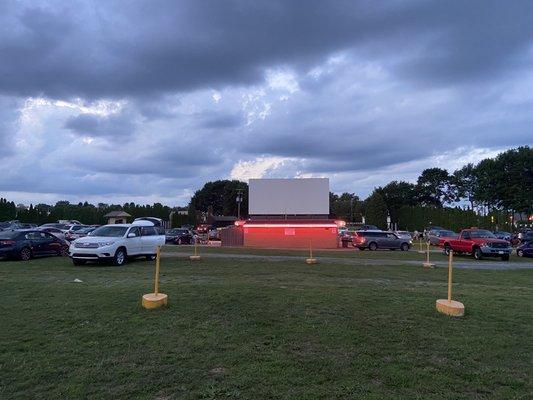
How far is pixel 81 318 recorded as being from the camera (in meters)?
8.25

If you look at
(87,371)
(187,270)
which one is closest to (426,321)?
(87,371)

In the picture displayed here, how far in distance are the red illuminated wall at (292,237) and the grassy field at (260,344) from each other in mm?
33651

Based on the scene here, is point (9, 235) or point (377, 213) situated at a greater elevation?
point (377, 213)

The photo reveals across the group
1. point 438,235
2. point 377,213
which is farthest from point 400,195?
point 438,235

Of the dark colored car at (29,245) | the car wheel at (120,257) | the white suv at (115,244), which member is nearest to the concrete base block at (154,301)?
the white suv at (115,244)

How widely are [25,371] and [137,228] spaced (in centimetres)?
1607

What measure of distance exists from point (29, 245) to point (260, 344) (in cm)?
1900

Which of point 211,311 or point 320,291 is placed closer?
point 211,311

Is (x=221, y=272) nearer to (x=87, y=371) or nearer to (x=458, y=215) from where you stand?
(x=87, y=371)

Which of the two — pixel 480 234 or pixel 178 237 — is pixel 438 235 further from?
pixel 178 237

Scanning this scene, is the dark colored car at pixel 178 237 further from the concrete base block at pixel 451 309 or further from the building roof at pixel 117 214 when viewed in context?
the concrete base block at pixel 451 309

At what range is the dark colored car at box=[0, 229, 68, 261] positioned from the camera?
21.4 m

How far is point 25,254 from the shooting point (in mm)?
21906

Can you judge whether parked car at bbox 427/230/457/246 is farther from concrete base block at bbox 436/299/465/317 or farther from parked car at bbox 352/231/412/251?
concrete base block at bbox 436/299/465/317
